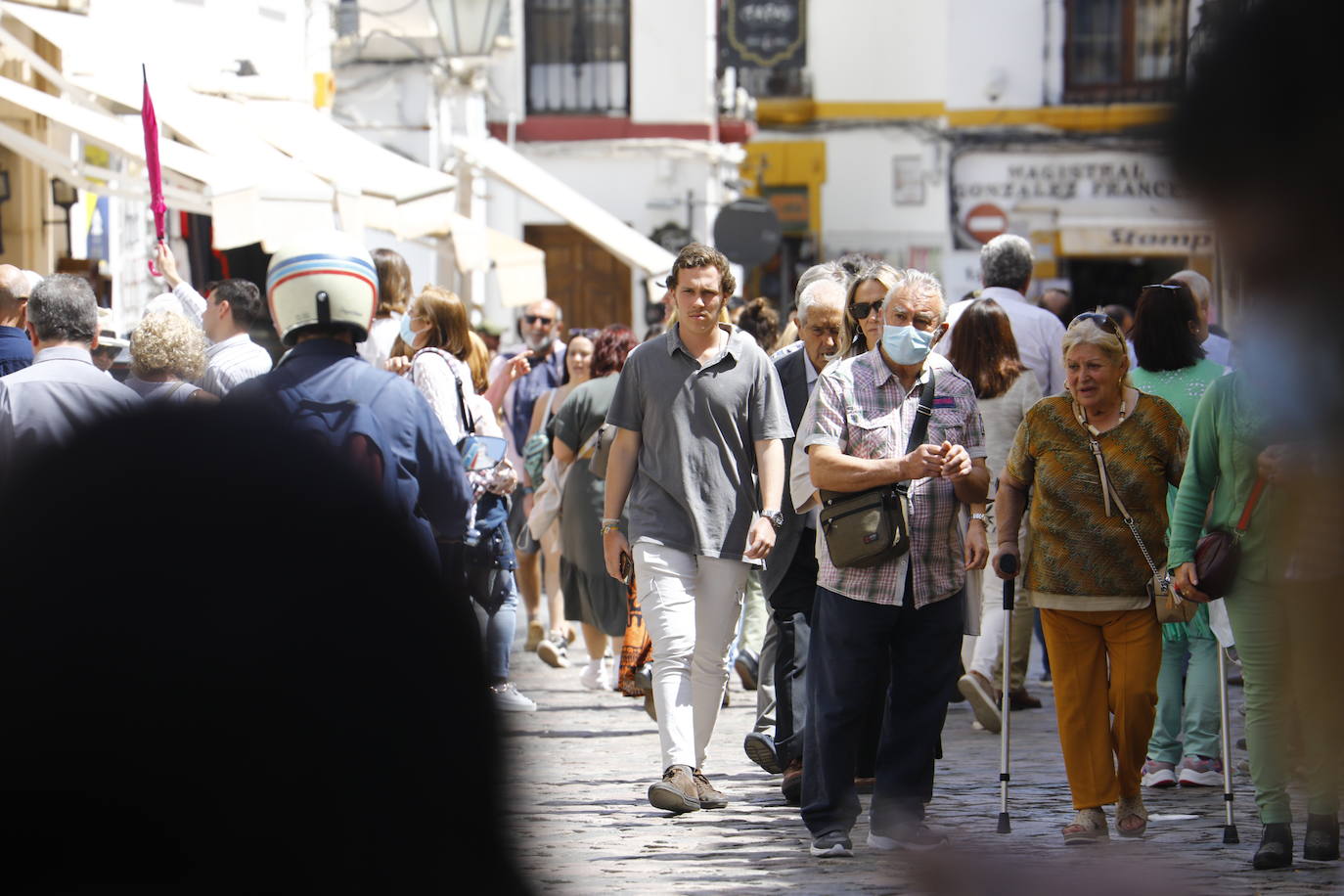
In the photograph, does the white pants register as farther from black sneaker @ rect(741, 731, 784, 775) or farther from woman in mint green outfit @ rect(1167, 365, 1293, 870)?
woman in mint green outfit @ rect(1167, 365, 1293, 870)

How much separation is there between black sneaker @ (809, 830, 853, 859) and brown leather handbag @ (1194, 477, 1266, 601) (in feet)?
4.56

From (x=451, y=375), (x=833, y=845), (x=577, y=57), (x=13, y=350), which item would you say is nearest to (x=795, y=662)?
(x=833, y=845)

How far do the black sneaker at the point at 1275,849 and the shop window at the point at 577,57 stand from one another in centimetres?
2246

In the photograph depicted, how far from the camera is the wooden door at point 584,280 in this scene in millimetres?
27578

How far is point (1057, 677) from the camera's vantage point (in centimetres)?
667

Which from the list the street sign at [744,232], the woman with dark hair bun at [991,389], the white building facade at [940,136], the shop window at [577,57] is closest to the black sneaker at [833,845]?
the woman with dark hair bun at [991,389]

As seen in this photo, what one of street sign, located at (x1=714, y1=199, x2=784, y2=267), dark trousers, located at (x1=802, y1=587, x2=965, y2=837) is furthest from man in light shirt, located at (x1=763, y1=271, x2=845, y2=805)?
street sign, located at (x1=714, y1=199, x2=784, y2=267)

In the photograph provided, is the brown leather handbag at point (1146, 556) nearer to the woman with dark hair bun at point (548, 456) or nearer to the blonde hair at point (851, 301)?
the blonde hair at point (851, 301)

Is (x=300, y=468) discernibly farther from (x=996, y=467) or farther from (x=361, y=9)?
(x=361, y=9)

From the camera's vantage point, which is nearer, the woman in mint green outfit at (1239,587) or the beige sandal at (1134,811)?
the woman in mint green outfit at (1239,587)

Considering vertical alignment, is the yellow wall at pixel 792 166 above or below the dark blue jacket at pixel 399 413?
above

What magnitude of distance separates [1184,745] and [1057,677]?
1262 millimetres

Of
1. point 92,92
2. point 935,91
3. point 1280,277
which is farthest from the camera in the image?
point 935,91

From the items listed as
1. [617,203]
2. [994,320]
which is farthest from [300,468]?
[617,203]
